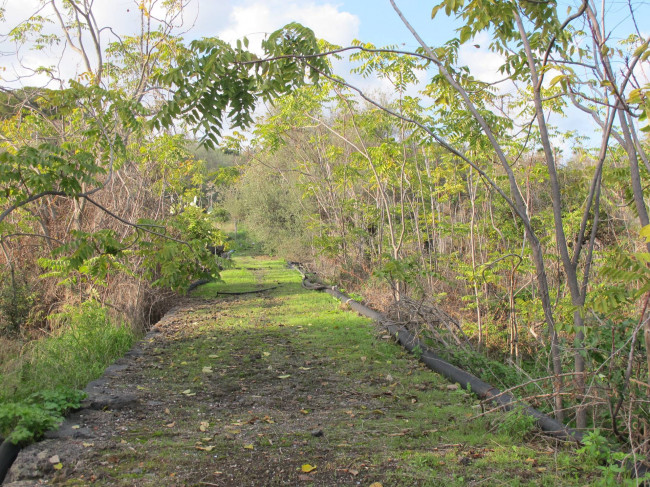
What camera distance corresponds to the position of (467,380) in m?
5.41

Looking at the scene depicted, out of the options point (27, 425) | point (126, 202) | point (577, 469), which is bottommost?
point (577, 469)

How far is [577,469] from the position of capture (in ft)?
10.8

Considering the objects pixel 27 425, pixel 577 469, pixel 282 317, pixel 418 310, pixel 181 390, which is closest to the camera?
pixel 577 469

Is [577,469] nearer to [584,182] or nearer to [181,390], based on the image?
[584,182]

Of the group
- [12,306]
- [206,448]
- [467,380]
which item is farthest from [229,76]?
[12,306]

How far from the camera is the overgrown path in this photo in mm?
3277

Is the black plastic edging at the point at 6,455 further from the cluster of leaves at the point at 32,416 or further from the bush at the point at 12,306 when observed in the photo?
the bush at the point at 12,306

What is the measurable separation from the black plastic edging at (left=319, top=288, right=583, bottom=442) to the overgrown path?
0.12 metres

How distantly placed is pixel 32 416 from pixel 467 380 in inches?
148

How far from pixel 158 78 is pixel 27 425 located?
96.4 inches

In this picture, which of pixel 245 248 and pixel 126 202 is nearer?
pixel 126 202

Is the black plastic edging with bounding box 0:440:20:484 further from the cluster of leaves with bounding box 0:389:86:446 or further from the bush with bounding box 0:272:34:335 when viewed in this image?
the bush with bounding box 0:272:34:335

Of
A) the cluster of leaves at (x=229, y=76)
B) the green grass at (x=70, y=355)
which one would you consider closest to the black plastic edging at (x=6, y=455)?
the green grass at (x=70, y=355)

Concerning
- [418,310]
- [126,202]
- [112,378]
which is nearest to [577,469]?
[418,310]
